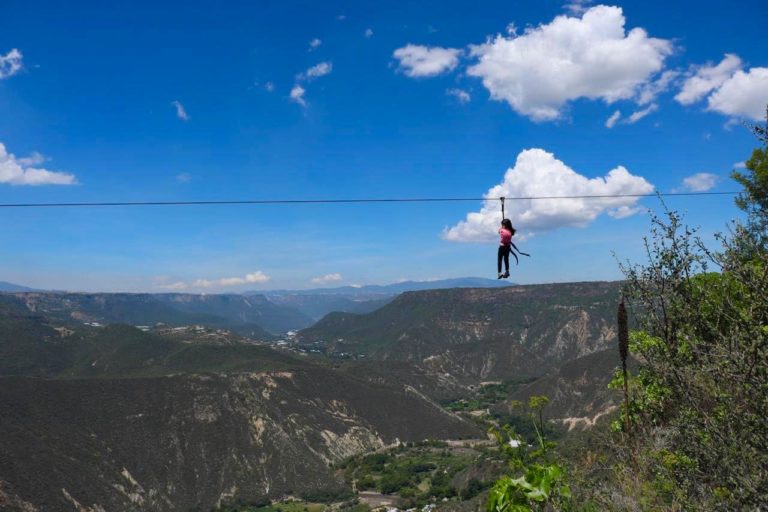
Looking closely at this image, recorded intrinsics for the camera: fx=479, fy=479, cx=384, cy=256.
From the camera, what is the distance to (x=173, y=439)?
98.1 meters

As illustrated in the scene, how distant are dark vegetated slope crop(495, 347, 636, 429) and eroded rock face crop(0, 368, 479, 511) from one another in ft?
121

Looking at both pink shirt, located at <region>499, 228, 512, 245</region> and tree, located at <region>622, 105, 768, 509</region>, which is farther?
pink shirt, located at <region>499, 228, 512, 245</region>

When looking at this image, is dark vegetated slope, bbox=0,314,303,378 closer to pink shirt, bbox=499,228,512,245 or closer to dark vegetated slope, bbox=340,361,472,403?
dark vegetated slope, bbox=340,361,472,403

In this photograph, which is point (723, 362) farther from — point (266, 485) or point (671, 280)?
point (266, 485)

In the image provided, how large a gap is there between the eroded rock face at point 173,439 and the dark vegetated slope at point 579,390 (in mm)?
36932

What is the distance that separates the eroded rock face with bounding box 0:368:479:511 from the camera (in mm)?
79188

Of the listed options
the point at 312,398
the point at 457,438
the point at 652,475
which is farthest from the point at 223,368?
the point at 652,475

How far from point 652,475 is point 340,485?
319 ft

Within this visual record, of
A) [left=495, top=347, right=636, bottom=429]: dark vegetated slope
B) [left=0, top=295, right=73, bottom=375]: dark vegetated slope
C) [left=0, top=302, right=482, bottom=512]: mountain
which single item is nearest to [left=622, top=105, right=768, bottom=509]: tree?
[left=0, top=302, right=482, bottom=512]: mountain

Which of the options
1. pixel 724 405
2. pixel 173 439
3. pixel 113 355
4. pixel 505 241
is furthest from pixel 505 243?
pixel 113 355

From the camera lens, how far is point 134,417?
98.9 m

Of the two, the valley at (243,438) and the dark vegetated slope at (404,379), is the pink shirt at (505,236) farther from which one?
the dark vegetated slope at (404,379)

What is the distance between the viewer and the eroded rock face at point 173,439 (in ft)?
260

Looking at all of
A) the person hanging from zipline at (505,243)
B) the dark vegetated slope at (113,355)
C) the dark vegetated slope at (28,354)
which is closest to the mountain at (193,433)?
the dark vegetated slope at (113,355)
